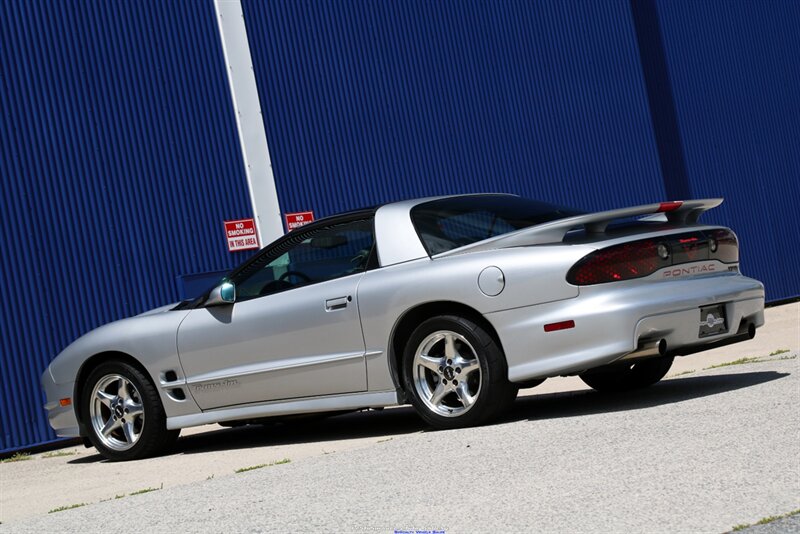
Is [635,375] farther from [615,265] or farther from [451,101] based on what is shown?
[451,101]

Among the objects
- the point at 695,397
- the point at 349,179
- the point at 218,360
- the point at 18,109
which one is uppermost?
the point at 18,109

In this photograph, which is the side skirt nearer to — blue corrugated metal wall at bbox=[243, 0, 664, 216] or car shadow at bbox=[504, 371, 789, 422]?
car shadow at bbox=[504, 371, 789, 422]

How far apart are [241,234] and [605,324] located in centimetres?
684

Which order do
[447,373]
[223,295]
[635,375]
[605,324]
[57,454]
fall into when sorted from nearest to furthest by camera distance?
[605,324]
[447,373]
[223,295]
[635,375]
[57,454]

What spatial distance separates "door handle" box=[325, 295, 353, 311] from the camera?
6531mm

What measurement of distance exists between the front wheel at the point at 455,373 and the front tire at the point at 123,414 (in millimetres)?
2044

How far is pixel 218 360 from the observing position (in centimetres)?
707

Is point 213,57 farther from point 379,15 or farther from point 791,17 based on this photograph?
point 791,17

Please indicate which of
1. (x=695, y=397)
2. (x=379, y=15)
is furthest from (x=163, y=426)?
(x=379, y=15)

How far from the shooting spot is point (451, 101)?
45.4 ft

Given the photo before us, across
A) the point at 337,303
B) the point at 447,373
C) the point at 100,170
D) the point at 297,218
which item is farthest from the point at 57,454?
the point at 447,373

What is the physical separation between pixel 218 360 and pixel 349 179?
6.01m

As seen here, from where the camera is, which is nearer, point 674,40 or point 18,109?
point 18,109

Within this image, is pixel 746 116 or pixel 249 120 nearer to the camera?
pixel 249 120
